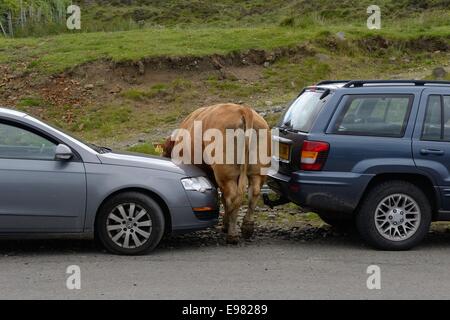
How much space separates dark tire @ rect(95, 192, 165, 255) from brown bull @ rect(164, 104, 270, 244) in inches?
38.6

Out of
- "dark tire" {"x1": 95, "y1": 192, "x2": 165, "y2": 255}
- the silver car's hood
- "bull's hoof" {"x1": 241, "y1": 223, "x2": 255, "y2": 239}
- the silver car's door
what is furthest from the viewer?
"bull's hoof" {"x1": 241, "y1": 223, "x2": 255, "y2": 239}

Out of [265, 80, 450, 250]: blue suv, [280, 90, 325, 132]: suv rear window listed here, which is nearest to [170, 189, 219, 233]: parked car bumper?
[265, 80, 450, 250]: blue suv

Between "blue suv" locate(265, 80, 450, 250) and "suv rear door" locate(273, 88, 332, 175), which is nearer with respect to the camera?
"blue suv" locate(265, 80, 450, 250)

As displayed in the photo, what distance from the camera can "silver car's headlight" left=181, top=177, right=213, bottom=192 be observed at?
7.76m

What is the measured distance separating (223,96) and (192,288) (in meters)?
10.4

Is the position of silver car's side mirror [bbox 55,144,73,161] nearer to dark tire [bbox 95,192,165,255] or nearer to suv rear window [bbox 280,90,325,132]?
dark tire [bbox 95,192,165,255]

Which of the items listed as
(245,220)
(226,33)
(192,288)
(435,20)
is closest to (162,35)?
(226,33)

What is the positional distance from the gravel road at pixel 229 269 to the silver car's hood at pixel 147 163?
877 millimetres

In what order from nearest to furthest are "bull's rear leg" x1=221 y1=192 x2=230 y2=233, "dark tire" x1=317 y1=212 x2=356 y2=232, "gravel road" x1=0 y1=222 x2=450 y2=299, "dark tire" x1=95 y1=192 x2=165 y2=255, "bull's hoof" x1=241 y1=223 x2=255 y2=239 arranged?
1. "gravel road" x1=0 y1=222 x2=450 y2=299
2. "dark tire" x1=95 y1=192 x2=165 y2=255
3. "bull's rear leg" x1=221 y1=192 x2=230 y2=233
4. "bull's hoof" x1=241 y1=223 x2=255 y2=239
5. "dark tire" x1=317 y1=212 x2=356 y2=232

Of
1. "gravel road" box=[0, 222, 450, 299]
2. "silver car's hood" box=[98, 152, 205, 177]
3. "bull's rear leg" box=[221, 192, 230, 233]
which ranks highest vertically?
"silver car's hood" box=[98, 152, 205, 177]

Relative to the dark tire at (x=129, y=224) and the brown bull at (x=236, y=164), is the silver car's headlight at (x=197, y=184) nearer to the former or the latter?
the brown bull at (x=236, y=164)

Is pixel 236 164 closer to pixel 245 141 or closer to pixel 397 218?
pixel 245 141

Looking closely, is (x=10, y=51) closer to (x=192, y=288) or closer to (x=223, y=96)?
(x=223, y=96)

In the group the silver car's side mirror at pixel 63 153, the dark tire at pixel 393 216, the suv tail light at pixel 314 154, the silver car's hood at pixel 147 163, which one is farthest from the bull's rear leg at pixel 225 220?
the silver car's side mirror at pixel 63 153
